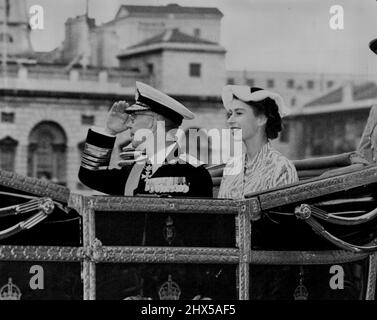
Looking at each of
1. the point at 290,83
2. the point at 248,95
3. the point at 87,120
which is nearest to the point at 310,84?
the point at 290,83

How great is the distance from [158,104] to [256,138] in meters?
0.39

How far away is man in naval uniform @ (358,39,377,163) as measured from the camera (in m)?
4.83

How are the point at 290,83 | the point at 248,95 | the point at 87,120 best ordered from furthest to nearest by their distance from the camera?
the point at 290,83
the point at 87,120
the point at 248,95

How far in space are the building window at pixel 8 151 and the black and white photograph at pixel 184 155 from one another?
1 cm

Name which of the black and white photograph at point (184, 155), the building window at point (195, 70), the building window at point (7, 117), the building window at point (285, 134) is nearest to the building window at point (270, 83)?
the black and white photograph at point (184, 155)

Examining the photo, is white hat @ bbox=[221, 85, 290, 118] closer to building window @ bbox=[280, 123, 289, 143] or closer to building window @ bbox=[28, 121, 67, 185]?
building window @ bbox=[280, 123, 289, 143]

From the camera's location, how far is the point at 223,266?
4.13 metres

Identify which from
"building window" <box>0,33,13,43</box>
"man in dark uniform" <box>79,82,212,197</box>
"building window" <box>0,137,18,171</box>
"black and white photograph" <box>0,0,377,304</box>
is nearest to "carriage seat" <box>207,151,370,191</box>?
"black and white photograph" <box>0,0,377,304</box>

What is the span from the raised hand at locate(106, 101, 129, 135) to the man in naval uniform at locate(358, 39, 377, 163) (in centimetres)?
102

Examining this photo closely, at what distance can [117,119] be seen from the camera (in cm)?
436

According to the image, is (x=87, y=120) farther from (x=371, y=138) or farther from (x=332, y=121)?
(x=332, y=121)

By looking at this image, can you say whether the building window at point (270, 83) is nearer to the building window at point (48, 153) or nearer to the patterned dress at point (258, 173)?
the patterned dress at point (258, 173)

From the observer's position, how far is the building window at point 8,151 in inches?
188
